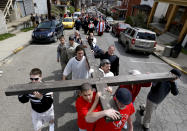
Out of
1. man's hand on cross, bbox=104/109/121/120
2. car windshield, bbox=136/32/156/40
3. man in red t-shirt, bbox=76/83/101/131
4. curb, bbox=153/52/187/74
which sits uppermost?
man's hand on cross, bbox=104/109/121/120

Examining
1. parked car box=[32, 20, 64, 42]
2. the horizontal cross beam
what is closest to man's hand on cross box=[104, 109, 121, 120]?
the horizontal cross beam

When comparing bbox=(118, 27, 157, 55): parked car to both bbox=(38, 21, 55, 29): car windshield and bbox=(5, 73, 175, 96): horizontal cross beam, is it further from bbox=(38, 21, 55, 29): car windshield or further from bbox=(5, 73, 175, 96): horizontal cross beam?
bbox=(38, 21, 55, 29): car windshield

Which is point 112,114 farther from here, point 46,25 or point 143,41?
point 46,25

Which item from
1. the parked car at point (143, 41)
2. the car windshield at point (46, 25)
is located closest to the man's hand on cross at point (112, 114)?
the parked car at point (143, 41)

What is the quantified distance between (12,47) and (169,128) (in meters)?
10.1

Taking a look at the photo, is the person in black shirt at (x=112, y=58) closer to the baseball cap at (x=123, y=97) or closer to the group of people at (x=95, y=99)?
the group of people at (x=95, y=99)

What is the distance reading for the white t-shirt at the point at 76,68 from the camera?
3357 millimetres

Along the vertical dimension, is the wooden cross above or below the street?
above

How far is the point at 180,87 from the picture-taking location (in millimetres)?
5590

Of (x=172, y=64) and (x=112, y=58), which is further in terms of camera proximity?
(x=172, y=64)

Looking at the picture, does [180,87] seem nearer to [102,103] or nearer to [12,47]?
[102,103]

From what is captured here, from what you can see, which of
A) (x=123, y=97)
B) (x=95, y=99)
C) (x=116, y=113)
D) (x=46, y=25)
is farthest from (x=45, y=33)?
(x=116, y=113)

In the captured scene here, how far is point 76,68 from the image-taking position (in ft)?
11.2

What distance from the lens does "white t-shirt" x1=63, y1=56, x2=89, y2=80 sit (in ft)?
11.0
